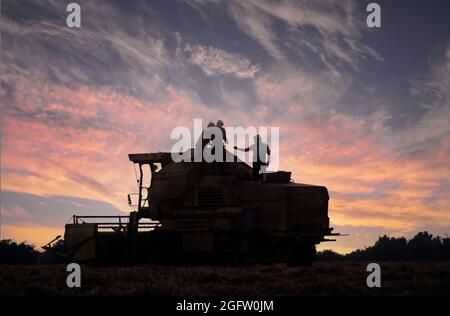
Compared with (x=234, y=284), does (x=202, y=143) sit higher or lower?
higher

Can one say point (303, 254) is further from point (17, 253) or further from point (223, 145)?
point (17, 253)

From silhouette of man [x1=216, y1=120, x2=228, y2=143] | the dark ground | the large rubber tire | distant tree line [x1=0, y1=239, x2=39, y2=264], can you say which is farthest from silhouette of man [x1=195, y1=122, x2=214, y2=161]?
distant tree line [x1=0, y1=239, x2=39, y2=264]

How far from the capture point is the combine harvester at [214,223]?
1728 centimetres

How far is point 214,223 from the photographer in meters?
17.9

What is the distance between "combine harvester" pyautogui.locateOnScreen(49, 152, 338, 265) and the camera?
680 inches

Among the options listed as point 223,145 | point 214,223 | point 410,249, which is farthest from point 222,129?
point 410,249

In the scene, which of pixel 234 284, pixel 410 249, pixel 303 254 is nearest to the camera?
pixel 234 284

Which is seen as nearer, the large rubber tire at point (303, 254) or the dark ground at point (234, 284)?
the dark ground at point (234, 284)

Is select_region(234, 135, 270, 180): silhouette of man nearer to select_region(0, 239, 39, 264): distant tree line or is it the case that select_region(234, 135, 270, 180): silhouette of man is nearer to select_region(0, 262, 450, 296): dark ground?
select_region(0, 262, 450, 296): dark ground

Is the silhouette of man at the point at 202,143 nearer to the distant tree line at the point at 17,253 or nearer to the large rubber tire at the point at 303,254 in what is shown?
the large rubber tire at the point at 303,254

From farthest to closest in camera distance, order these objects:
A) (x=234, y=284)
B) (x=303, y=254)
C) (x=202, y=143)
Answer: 1. (x=202, y=143)
2. (x=303, y=254)
3. (x=234, y=284)

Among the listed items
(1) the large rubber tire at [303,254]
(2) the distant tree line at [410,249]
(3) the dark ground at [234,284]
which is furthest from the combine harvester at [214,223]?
(2) the distant tree line at [410,249]

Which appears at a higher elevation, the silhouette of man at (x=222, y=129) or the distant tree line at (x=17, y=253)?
the silhouette of man at (x=222, y=129)
